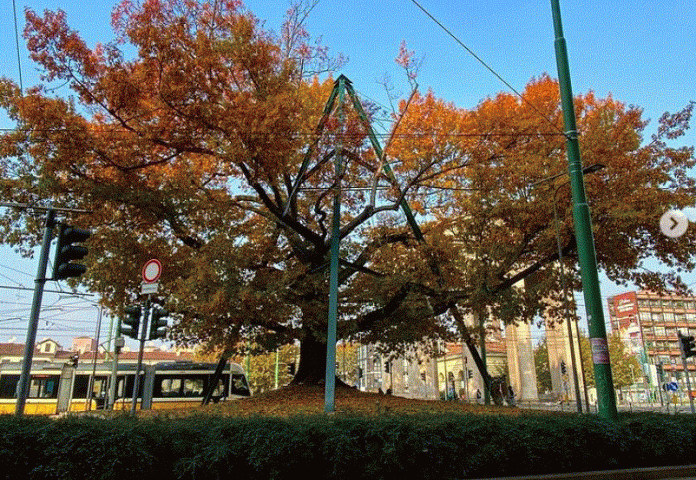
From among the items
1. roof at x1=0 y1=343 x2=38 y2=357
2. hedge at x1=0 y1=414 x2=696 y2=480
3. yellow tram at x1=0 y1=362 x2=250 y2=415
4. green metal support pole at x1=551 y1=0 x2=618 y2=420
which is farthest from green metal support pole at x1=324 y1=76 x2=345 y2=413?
roof at x1=0 y1=343 x2=38 y2=357

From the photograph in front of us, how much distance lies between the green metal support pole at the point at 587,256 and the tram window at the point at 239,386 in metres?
22.7

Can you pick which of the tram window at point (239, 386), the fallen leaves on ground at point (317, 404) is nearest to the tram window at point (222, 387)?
the tram window at point (239, 386)

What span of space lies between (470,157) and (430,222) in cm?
355

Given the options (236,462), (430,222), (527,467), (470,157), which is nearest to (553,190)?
(470,157)

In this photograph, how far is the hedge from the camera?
5703mm

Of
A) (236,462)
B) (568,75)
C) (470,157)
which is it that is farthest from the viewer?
(470,157)

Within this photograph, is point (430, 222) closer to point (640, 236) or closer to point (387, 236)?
point (387, 236)

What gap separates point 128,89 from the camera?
12.3 metres

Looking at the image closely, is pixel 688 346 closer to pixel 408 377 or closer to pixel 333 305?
pixel 333 305

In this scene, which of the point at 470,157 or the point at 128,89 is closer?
the point at 128,89

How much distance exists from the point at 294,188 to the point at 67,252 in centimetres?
752

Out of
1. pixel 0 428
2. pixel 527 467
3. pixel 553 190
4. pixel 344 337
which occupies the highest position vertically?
pixel 553 190

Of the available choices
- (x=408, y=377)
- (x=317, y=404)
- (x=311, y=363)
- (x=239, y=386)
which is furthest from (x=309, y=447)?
(x=408, y=377)

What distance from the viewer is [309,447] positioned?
622 centimetres
